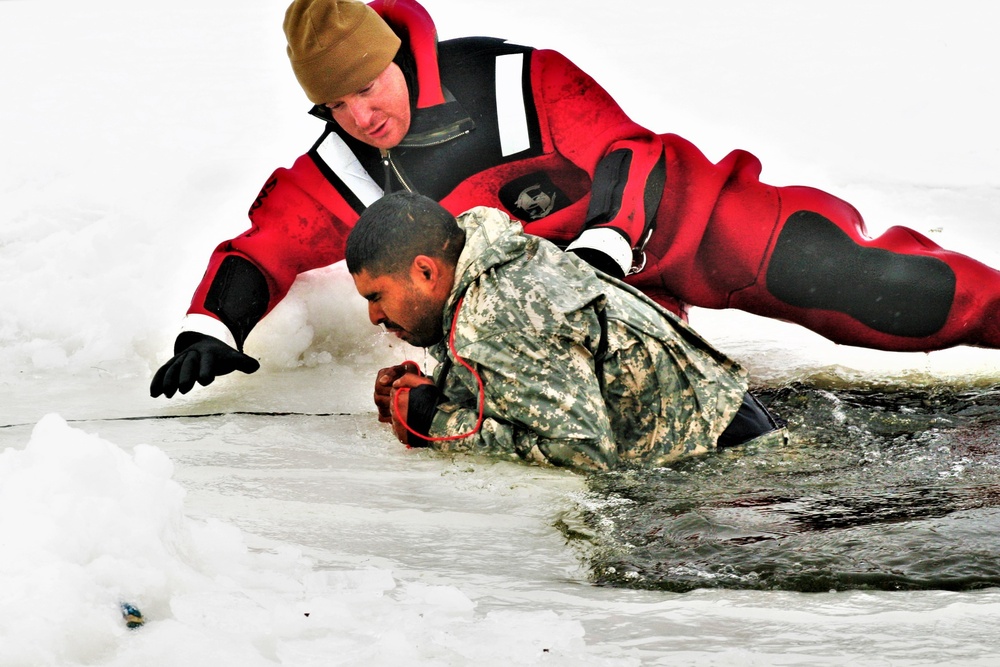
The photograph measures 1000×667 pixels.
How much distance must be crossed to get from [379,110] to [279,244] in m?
0.58

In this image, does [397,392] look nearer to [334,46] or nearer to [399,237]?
[399,237]

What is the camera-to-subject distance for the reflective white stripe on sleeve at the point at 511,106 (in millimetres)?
3746

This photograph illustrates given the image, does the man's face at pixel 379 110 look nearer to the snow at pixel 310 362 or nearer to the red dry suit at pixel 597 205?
the red dry suit at pixel 597 205

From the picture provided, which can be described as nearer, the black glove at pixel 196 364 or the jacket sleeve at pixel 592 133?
the black glove at pixel 196 364

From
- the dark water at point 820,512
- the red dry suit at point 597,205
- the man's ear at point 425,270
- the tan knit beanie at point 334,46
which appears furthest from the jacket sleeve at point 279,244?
the dark water at point 820,512

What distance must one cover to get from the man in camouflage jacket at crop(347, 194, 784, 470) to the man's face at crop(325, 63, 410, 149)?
78 centimetres

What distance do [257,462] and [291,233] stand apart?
1056 mm

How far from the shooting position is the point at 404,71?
367cm

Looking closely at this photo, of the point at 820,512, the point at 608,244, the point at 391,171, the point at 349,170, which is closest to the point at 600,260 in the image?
the point at 608,244

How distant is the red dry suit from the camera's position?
3682mm

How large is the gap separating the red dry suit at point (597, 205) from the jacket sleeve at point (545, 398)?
0.91m

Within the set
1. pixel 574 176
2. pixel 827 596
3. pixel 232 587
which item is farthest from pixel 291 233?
pixel 827 596

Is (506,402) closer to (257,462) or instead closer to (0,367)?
(257,462)

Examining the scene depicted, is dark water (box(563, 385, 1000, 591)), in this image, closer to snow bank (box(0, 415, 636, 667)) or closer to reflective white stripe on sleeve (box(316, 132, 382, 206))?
snow bank (box(0, 415, 636, 667))
